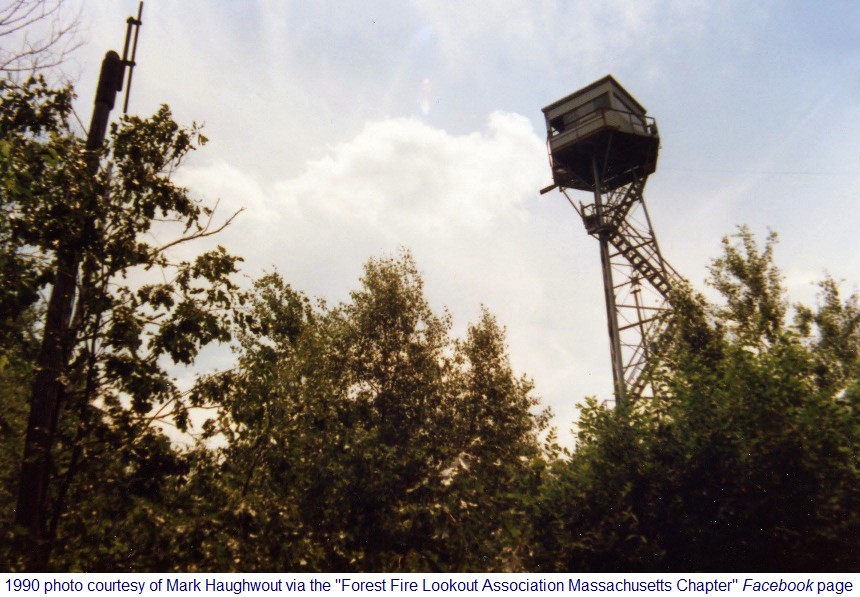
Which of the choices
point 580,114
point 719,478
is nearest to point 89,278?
point 719,478

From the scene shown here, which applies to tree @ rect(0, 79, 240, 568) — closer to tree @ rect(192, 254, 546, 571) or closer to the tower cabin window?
tree @ rect(192, 254, 546, 571)

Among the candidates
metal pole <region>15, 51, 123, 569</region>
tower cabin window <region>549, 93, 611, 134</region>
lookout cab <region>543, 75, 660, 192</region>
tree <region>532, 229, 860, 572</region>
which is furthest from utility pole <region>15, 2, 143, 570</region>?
tower cabin window <region>549, 93, 611, 134</region>

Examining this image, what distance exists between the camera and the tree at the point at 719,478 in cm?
763

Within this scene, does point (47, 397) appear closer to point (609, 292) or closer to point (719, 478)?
point (719, 478)

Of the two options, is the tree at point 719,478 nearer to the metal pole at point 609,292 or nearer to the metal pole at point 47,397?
the metal pole at point 47,397

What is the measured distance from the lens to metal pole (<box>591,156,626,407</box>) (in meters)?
19.4

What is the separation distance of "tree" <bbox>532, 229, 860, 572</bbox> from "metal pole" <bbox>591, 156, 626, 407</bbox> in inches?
357

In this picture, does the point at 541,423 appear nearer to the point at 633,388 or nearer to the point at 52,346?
the point at 633,388

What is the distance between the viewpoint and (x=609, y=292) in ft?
67.9

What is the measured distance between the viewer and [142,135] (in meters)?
6.52

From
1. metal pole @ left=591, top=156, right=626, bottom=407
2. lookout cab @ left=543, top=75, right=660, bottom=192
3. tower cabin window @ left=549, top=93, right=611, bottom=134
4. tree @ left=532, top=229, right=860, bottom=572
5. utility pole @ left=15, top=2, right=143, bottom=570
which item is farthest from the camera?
tower cabin window @ left=549, top=93, right=611, bottom=134

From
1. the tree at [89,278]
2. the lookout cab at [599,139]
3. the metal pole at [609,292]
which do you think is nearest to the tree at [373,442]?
the tree at [89,278]

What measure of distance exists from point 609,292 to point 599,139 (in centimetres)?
735
